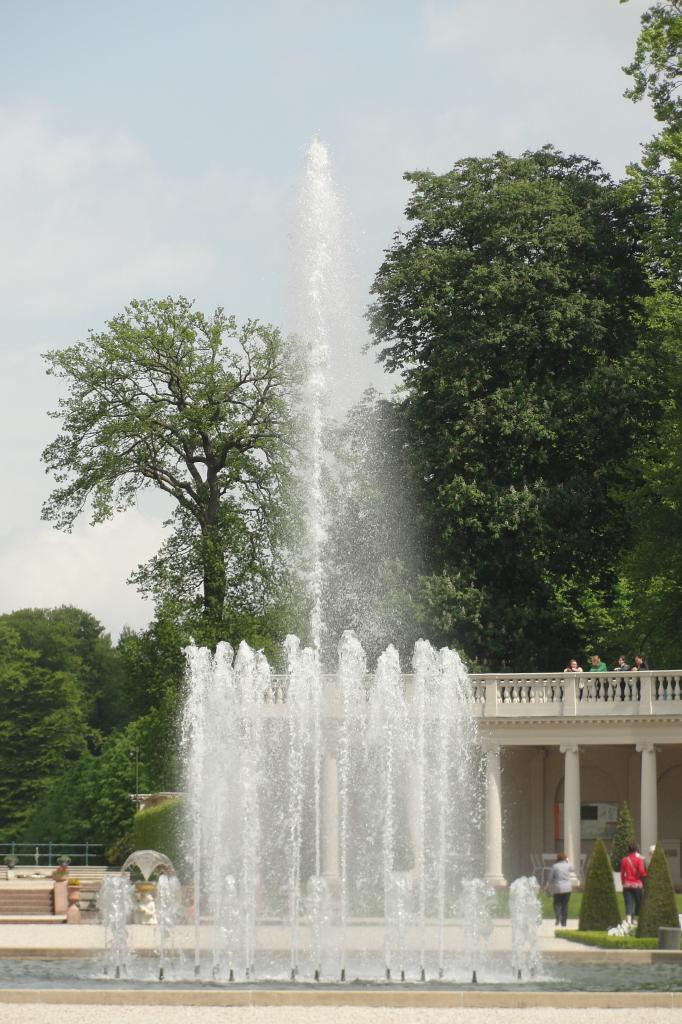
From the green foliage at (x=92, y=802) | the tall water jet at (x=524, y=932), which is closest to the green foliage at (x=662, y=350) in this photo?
the tall water jet at (x=524, y=932)

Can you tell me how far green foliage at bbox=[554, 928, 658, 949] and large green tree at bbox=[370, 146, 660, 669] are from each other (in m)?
21.3

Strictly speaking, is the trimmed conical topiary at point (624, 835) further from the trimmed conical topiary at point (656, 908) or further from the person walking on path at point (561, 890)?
the trimmed conical topiary at point (656, 908)

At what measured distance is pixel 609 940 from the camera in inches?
1282

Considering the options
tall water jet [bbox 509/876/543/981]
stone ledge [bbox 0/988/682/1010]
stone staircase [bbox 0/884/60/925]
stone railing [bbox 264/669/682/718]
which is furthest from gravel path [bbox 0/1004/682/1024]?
stone railing [bbox 264/669/682/718]

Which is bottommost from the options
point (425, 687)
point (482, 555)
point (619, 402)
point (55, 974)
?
point (55, 974)

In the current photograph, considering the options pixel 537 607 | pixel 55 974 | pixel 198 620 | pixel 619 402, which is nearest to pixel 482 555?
pixel 537 607

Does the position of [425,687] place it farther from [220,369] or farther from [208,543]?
[220,369]

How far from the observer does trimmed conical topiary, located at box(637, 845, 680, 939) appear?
32.4 meters

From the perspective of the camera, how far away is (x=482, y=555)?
57094mm

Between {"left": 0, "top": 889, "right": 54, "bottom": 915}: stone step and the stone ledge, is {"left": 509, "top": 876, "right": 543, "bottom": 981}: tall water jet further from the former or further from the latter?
{"left": 0, "top": 889, "right": 54, "bottom": 915}: stone step

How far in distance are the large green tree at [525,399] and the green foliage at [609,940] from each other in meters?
21.3

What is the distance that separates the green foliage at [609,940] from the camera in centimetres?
3192

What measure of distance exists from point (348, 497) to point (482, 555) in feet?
14.5

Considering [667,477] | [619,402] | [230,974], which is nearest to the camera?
[230,974]
